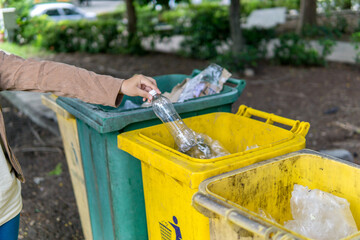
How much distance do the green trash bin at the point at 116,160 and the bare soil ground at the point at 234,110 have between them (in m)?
1.13

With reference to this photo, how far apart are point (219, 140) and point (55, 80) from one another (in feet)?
3.34

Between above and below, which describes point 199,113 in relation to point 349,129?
above

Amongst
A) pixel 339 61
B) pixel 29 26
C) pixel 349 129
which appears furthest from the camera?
pixel 29 26

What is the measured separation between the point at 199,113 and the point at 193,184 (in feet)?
2.82

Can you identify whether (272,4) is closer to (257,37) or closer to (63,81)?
(257,37)

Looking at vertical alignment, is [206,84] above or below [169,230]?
above

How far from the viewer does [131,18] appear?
9680 millimetres

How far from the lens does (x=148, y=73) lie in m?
8.10

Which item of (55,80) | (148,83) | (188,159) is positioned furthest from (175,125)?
(55,80)

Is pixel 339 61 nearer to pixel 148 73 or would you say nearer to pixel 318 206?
pixel 148 73

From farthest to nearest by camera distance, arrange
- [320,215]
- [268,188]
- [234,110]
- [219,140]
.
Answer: [234,110] < [219,140] < [268,188] < [320,215]

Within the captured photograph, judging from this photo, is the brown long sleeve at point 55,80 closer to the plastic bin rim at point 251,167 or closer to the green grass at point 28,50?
the plastic bin rim at point 251,167

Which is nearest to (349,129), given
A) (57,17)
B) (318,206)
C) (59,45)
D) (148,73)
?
(318,206)

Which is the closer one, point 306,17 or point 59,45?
point 306,17
